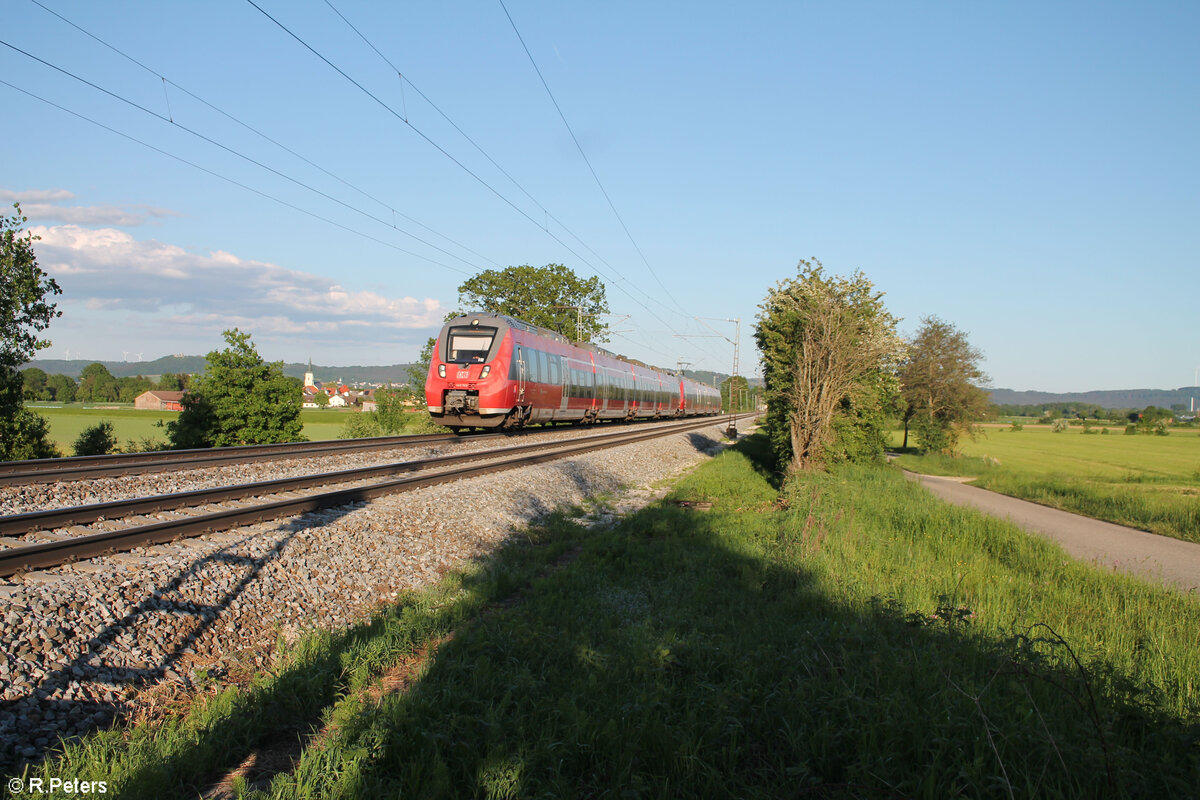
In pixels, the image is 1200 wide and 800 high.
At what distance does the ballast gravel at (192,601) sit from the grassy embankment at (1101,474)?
1732 centimetres

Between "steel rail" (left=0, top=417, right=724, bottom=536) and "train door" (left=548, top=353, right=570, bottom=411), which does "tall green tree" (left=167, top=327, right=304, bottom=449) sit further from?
"steel rail" (left=0, top=417, right=724, bottom=536)

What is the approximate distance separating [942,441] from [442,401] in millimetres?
30609

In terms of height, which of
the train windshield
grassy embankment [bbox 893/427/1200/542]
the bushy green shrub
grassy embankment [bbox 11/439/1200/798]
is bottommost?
grassy embankment [bbox 893/427/1200/542]

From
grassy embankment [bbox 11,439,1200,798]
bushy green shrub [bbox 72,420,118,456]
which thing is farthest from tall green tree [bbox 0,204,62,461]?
grassy embankment [bbox 11,439,1200,798]

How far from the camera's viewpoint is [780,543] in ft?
29.0

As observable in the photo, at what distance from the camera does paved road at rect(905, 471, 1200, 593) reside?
33.7ft

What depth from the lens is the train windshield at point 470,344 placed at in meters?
19.7

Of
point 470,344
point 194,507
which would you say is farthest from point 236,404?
point 194,507

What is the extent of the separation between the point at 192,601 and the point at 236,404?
24444 mm

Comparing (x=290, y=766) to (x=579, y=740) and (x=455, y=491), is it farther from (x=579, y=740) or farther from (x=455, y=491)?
(x=455, y=491)

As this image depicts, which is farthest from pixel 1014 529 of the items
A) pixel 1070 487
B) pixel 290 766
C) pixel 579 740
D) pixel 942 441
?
pixel 942 441

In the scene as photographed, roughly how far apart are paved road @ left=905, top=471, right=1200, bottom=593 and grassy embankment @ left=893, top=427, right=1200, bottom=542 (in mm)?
1064

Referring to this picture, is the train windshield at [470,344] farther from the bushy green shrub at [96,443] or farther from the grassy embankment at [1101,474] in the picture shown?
the grassy embankment at [1101,474]

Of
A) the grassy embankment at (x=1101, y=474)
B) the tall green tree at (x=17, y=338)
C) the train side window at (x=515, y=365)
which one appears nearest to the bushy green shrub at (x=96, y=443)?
the tall green tree at (x=17, y=338)
